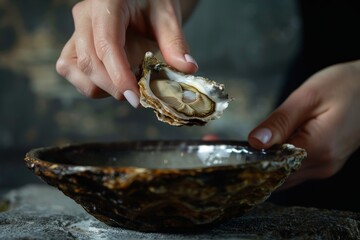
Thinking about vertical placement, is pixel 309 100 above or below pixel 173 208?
above

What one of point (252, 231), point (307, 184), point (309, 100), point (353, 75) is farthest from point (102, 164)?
point (307, 184)

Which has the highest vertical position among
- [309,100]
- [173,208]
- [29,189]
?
[309,100]

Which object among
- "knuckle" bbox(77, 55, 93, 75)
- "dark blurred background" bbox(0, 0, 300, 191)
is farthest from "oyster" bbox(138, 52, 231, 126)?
"dark blurred background" bbox(0, 0, 300, 191)

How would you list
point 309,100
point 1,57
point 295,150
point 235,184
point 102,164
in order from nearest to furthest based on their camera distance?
point 235,184, point 295,150, point 102,164, point 309,100, point 1,57

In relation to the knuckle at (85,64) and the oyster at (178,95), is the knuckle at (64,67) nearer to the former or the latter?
the knuckle at (85,64)

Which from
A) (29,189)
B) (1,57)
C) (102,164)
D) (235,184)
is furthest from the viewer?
(1,57)

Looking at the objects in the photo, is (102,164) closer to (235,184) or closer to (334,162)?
(235,184)
